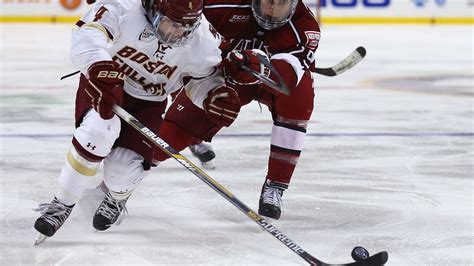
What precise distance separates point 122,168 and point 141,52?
314mm

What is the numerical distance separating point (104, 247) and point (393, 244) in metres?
0.77

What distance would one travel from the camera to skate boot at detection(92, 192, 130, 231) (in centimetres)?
273

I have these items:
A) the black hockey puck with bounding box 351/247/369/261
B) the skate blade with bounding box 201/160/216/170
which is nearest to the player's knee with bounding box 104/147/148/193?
the black hockey puck with bounding box 351/247/369/261

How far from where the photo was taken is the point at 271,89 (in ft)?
9.78

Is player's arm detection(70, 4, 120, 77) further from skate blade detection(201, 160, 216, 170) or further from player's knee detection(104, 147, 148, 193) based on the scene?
skate blade detection(201, 160, 216, 170)

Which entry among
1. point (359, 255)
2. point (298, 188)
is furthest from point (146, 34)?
point (298, 188)

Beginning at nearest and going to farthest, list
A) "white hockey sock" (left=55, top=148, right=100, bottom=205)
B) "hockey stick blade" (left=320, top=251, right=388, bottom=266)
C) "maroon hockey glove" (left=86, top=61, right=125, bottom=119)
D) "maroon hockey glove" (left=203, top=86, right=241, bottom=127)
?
"hockey stick blade" (left=320, top=251, right=388, bottom=266)
"maroon hockey glove" (left=86, top=61, right=125, bottom=119)
"white hockey sock" (left=55, top=148, right=100, bottom=205)
"maroon hockey glove" (left=203, top=86, right=241, bottom=127)

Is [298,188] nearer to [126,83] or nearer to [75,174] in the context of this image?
[126,83]

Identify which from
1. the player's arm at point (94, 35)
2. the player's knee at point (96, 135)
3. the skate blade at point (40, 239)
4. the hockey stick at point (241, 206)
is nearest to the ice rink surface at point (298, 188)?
the skate blade at point (40, 239)

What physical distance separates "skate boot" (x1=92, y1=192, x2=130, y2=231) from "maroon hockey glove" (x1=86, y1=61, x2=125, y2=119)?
392 millimetres

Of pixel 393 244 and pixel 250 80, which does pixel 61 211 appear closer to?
pixel 250 80

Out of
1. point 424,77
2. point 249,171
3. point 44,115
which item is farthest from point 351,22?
point 249,171

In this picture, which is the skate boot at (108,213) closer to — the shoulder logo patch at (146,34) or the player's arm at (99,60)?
the player's arm at (99,60)

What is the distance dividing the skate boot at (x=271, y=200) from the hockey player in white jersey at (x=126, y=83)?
0.34 metres
